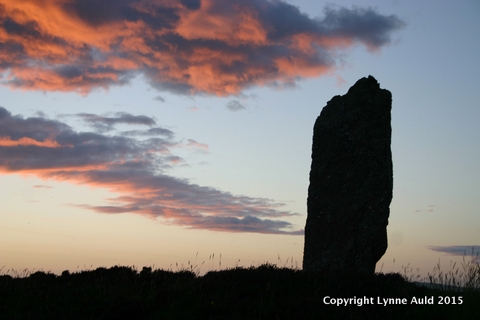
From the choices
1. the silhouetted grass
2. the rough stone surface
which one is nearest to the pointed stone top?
the rough stone surface

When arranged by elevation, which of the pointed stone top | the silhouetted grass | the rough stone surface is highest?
the pointed stone top

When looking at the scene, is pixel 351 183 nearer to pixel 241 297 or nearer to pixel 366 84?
pixel 366 84

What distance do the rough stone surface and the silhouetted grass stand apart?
0.93m

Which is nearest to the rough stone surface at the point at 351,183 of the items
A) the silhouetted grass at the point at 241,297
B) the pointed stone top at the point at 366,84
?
the pointed stone top at the point at 366,84

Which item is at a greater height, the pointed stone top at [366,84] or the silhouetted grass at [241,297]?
the pointed stone top at [366,84]

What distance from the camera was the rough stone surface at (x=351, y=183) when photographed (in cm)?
1409

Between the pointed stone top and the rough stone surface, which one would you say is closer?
the rough stone surface

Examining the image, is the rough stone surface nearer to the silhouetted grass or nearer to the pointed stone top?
the pointed stone top

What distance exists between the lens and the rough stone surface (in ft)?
46.2

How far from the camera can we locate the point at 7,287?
13.9 meters

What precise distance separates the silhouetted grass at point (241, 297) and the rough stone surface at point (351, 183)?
927 millimetres

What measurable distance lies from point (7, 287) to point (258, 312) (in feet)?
24.5

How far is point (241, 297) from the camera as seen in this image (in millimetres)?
11797

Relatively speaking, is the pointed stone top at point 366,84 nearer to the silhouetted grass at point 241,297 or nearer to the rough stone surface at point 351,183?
the rough stone surface at point 351,183
